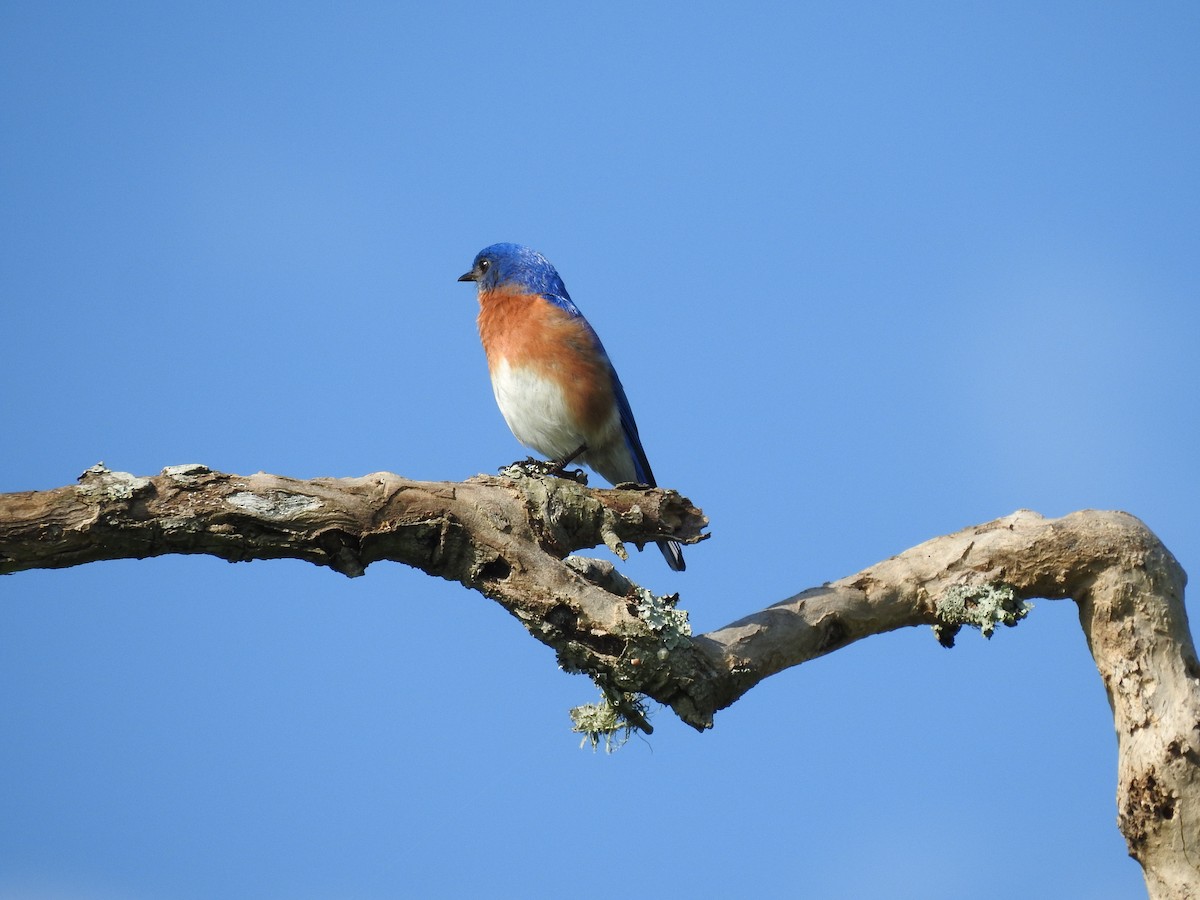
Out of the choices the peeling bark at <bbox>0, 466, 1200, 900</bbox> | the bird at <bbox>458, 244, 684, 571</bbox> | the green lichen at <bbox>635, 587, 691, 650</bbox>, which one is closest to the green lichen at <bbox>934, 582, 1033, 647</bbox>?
the peeling bark at <bbox>0, 466, 1200, 900</bbox>

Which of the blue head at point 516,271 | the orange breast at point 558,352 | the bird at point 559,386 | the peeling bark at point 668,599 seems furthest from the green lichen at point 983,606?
the blue head at point 516,271

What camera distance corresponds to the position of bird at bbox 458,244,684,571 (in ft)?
27.5

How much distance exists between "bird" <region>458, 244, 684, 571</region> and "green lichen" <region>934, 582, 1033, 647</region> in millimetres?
3180

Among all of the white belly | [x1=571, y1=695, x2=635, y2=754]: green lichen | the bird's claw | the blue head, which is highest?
the blue head

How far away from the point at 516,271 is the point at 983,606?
5.21 meters

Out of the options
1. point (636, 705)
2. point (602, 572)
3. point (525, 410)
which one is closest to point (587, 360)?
point (525, 410)

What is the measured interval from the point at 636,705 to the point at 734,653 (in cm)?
43

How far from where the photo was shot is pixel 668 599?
4508 millimetres

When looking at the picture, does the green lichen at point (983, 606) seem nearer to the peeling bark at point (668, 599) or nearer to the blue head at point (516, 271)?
the peeling bark at point (668, 599)

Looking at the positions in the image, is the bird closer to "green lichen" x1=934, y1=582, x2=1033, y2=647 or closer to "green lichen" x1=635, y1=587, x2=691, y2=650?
"green lichen" x1=934, y1=582, x2=1033, y2=647

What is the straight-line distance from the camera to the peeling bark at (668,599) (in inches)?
173

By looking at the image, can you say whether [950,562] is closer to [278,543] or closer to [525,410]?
[278,543]

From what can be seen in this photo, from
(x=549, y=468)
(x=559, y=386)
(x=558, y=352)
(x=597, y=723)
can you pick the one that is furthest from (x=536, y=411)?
(x=597, y=723)

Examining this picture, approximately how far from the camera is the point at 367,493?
475cm
